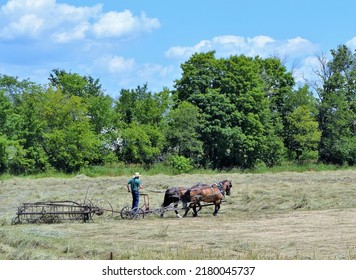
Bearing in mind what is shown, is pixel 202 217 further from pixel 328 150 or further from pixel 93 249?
pixel 328 150

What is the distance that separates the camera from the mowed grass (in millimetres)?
13586

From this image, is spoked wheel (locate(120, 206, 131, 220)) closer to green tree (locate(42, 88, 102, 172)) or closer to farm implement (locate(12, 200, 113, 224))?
farm implement (locate(12, 200, 113, 224))

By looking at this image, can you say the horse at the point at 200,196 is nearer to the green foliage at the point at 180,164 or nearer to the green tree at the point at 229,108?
the green foliage at the point at 180,164

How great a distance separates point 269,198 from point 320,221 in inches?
223

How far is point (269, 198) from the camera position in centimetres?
2503

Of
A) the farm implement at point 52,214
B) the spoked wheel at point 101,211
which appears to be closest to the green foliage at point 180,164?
the spoked wheel at point 101,211

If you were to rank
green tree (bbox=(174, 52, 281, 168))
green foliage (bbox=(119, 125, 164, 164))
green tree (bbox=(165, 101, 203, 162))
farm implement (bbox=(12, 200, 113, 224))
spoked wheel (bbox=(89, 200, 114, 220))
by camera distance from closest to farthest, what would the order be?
farm implement (bbox=(12, 200, 113, 224)) → spoked wheel (bbox=(89, 200, 114, 220)) → green tree (bbox=(165, 101, 203, 162)) → green foliage (bbox=(119, 125, 164, 164)) → green tree (bbox=(174, 52, 281, 168))

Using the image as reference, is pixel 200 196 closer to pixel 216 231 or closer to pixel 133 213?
pixel 133 213

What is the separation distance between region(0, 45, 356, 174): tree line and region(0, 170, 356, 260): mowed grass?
22568 millimetres

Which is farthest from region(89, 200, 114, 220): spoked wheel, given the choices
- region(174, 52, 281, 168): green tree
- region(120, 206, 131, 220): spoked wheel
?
region(174, 52, 281, 168): green tree

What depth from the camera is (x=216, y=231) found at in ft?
58.6

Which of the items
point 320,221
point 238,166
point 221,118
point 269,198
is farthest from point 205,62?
point 320,221

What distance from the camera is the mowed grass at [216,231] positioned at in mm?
13586

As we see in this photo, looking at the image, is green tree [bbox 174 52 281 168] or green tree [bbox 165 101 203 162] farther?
green tree [bbox 174 52 281 168]
